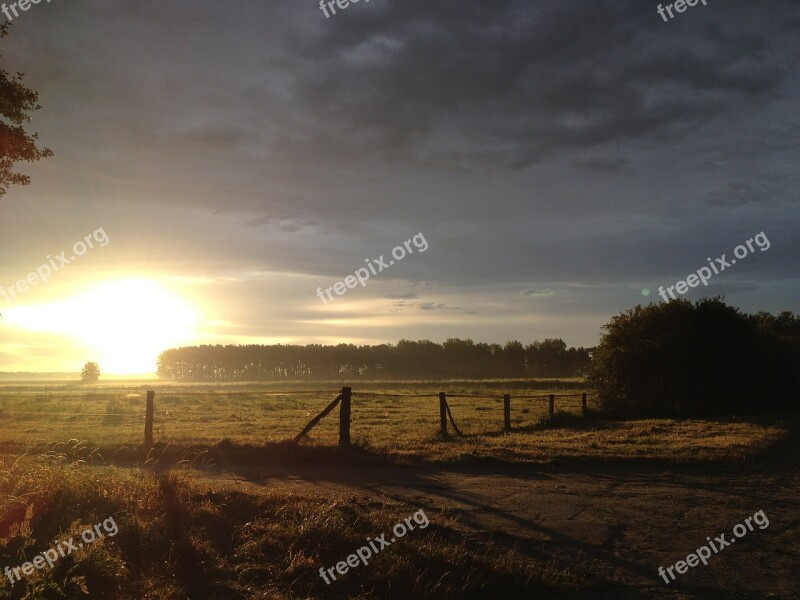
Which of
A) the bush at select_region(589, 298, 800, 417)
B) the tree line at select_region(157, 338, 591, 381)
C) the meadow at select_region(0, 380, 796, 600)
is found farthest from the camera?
the tree line at select_region(157, 338, 591, 381)

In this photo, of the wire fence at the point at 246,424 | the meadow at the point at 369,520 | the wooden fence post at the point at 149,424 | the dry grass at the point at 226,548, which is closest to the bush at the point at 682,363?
the wire fence at the point at 246,424

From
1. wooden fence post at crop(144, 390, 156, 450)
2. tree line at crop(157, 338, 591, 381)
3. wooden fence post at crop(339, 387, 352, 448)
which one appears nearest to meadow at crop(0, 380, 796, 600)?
wooden fence post at crop(339, 387, 352, 448)

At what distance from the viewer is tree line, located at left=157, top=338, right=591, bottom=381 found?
136375mm

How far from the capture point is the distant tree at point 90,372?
143375 mm

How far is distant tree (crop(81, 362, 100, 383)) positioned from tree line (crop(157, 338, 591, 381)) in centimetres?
2888

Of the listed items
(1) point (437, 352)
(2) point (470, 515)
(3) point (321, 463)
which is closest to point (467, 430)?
(3) point (321, 463)

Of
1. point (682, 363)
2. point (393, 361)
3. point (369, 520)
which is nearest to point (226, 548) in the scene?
point (369, 520)

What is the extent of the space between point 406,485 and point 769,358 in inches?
1106

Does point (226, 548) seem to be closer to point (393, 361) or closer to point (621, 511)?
point (621, 511)

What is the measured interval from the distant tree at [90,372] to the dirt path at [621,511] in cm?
14875

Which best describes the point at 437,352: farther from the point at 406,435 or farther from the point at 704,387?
the point at 406,435

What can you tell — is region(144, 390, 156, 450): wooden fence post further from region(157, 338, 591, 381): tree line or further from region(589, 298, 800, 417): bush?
region(157, 338, 591, 381): tree line

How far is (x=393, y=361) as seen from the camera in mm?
146000

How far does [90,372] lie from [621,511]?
159 meters
